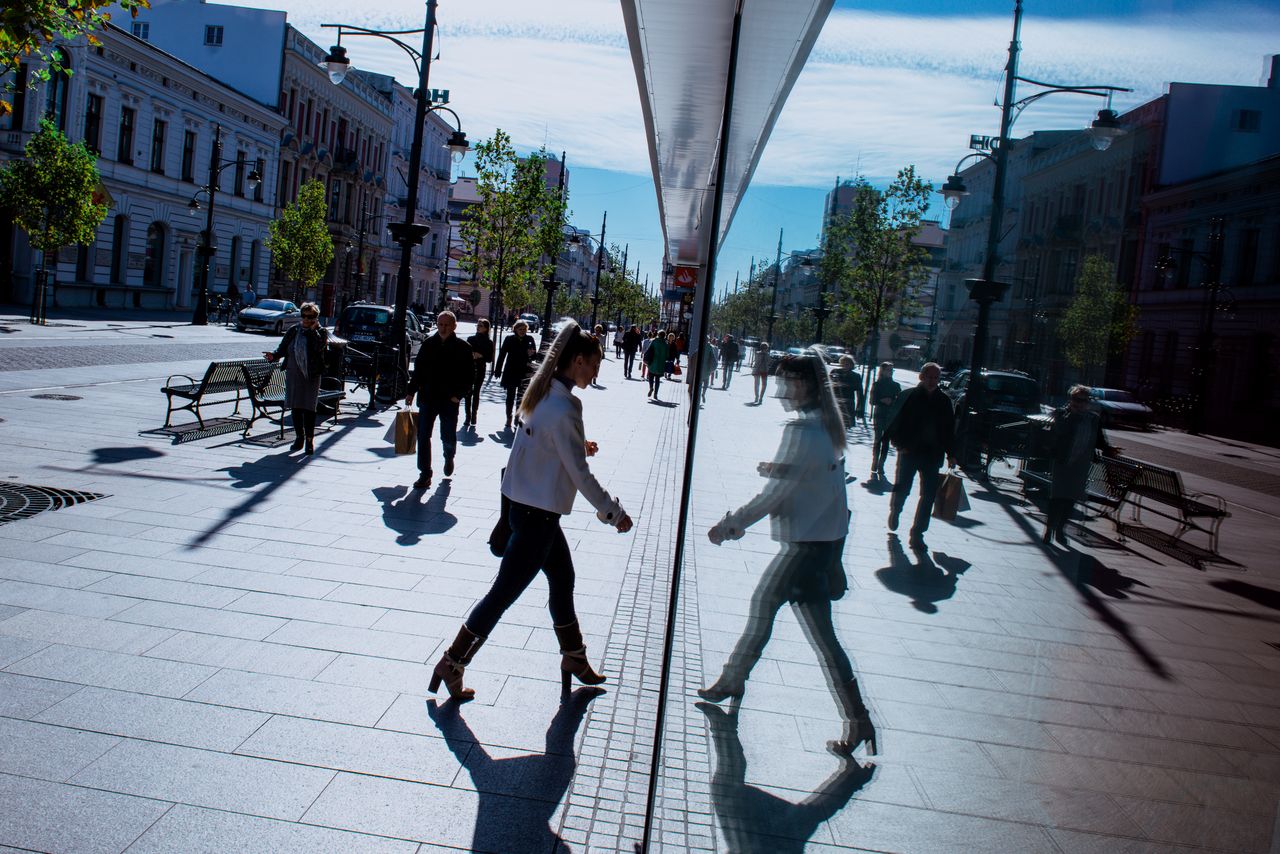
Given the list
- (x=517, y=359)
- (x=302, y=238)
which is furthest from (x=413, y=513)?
(x=302, y=238)

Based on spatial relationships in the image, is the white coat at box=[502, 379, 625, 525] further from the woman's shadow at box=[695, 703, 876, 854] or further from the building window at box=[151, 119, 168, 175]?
the building window at box=[151, 119, 168, 175]

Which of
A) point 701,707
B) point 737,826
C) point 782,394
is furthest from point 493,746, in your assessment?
point 782,394

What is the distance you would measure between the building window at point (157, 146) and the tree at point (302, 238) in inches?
237

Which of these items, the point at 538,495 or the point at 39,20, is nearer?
the point at 538,495

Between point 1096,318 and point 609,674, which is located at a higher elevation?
point 1096,318

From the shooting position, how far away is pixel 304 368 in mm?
11484

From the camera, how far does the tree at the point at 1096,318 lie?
109 centimetres

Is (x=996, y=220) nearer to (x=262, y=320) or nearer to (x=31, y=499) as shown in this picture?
(x=31, y=499)

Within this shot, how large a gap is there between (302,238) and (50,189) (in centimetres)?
1836

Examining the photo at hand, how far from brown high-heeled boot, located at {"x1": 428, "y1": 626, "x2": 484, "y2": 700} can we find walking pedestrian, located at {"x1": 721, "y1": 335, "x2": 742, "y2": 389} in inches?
71.6

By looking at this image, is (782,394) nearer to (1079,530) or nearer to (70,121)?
(1079,530)

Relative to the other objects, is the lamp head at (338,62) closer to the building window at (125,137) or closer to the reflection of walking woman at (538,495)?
the reflection of walking woman at (538,495)

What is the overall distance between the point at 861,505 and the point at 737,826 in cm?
105

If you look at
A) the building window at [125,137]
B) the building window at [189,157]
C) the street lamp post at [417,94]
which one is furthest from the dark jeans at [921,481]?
the building window at [189,157]
